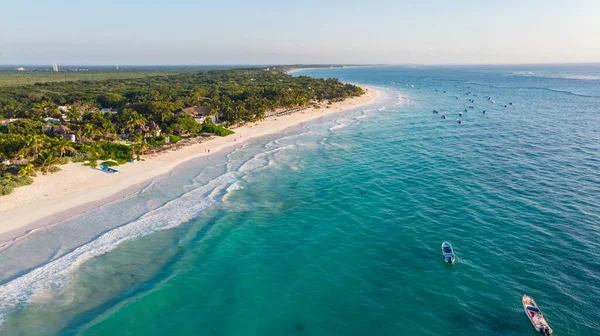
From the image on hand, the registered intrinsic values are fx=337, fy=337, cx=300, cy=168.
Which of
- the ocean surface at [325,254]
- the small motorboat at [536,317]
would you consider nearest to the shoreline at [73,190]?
the ocean surface at [325,254]

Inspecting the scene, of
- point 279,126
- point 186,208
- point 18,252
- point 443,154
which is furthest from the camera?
point 279,126

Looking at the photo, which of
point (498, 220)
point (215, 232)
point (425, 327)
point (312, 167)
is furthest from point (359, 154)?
point (425, 327)

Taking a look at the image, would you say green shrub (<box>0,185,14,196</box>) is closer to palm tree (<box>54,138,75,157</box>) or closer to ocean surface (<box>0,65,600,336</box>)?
palm tree (<box>54,138,75,157</box>)

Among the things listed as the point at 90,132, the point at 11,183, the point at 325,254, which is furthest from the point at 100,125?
the point at 325,254

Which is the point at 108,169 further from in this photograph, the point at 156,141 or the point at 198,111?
the point at 198,111

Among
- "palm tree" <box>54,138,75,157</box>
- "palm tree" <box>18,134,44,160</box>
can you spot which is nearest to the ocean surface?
"palm tree" <box>54,138,75,157</box>

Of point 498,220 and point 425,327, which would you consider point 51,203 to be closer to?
point 425,327
